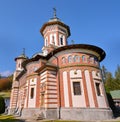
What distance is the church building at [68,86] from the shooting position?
1502 centimetres

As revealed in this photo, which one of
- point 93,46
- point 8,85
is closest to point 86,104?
point 93,46

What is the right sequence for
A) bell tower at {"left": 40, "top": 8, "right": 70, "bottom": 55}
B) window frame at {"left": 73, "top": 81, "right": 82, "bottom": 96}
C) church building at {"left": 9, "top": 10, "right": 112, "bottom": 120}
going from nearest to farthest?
church building at {"left": 9, "top": 10, "right": 112, "bottom": 120} → window frame at {"left": 73, "top": 81, "right": 82, "bottom": 96} → bell tower at {"left": 40, "top": 8, "right": 70, "bottom": 55}

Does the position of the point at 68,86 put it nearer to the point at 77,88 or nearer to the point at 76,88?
the point at 76,88

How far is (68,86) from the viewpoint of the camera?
16.1m

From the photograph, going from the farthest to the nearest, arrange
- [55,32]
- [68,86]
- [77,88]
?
[55,32]
[68,86]
[77,88]

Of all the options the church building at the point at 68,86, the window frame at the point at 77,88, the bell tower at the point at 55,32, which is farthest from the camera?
the bell tower at the point at 55,32

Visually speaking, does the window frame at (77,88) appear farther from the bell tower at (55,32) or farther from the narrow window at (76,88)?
the bell tower at (55,32)

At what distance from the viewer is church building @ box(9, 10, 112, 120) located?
15.0 m

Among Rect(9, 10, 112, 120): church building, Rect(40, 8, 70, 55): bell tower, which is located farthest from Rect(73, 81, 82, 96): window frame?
Rect(40, 8, 70, 55): bell tower

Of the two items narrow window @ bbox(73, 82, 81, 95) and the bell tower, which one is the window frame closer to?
narrow window @ bbox(73, 82, 81, 95)

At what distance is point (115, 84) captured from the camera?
5012 centimetres

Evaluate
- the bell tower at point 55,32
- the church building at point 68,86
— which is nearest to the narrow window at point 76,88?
the church building at point 68,86

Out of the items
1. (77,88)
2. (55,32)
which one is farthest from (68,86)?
(55,32)

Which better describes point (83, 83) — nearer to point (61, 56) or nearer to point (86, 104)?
point (86, 104)
